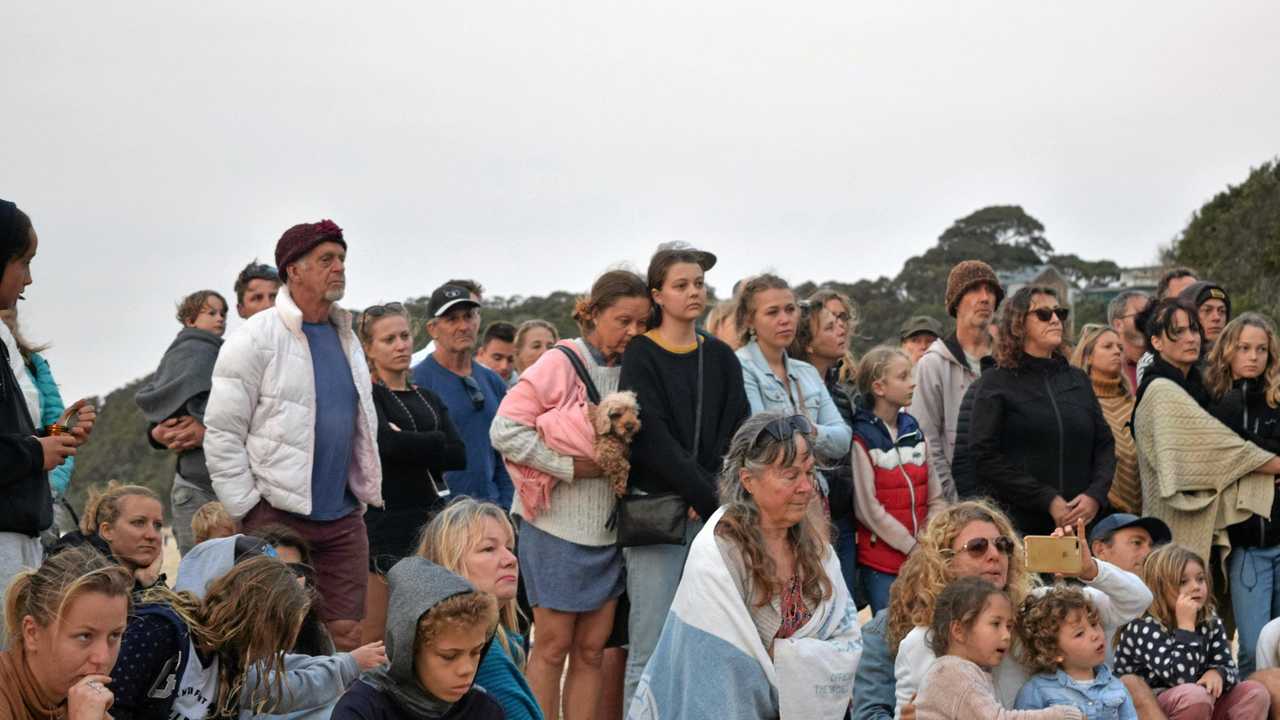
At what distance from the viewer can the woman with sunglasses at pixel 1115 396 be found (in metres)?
7.64

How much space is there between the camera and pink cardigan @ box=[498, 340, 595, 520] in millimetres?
6082

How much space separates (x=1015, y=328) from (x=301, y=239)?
3402 millimetres

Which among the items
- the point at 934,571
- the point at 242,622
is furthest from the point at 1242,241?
the point at 242,622

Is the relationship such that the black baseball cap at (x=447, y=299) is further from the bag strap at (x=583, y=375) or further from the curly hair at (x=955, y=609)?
the curly hair at (x=955, y=609)

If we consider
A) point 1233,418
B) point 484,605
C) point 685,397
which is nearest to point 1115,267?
point 1233,418

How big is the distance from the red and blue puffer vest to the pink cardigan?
1.57m

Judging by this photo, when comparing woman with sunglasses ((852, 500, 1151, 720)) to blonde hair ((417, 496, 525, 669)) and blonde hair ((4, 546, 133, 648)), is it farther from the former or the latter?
blonde hair ((4, 546, 133, 648))

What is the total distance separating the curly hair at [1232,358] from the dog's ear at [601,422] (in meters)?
3.41

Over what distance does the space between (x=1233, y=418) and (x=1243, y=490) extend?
40cm

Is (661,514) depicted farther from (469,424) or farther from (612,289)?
(469,424)

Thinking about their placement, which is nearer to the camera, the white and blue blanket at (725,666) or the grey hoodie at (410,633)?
the grey hoodie at (410,633)

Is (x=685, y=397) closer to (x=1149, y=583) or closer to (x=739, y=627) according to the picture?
(x=739, y=627)

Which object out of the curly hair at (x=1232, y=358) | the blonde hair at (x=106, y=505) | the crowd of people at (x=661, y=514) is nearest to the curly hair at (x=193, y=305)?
the crowd of people at (x=661, y=514)

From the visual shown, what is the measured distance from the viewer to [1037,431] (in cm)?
690
